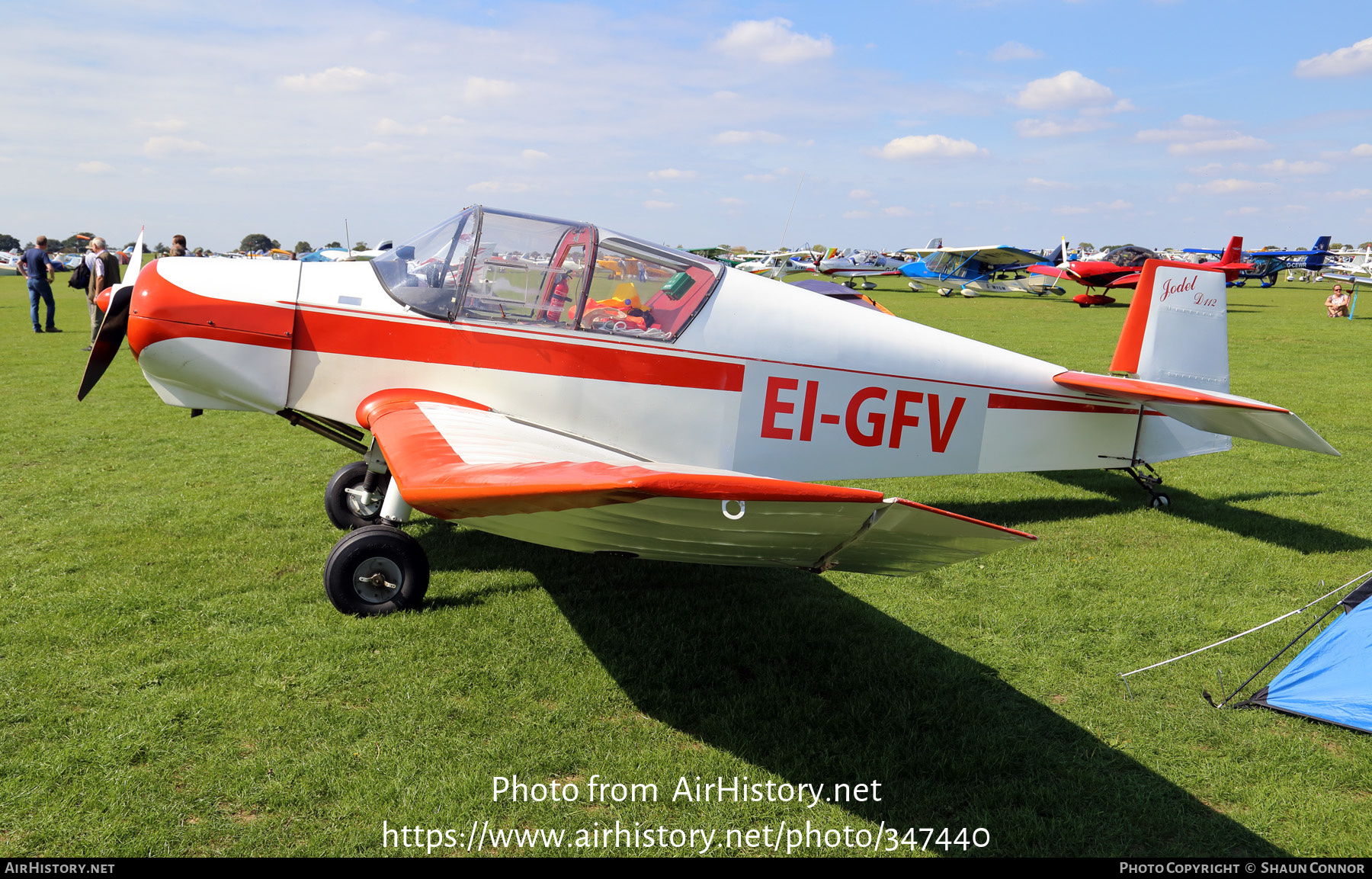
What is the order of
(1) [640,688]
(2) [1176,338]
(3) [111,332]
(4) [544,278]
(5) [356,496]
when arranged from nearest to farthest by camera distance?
(1) [640,688] < (4) [544,278] < (3) [111,332] < (5) [356,496] < (2) [1176,338]

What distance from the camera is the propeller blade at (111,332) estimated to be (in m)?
4.73

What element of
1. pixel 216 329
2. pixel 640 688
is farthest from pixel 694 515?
pixel 216 329

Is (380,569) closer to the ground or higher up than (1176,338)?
closer to the ground

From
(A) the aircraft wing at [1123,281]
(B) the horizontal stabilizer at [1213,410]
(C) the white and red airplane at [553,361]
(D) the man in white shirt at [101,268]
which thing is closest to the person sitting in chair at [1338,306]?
(A) the aircraft wing at [1123,281]

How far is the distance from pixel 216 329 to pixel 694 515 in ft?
11.7

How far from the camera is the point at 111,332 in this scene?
4832mm

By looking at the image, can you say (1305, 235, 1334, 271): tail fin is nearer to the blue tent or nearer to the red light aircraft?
the red light aircraft

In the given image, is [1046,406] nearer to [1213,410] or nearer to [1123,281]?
[1213,410]

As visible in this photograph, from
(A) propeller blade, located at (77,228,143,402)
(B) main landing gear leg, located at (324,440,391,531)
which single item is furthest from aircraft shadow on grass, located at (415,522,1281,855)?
(A) propeller blade, located at (77,228,143,402)

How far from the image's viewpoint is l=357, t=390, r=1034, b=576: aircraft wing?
2191 mm

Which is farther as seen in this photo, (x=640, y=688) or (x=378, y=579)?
(x=378, y=579)

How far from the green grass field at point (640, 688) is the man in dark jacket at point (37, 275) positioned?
1285 cm

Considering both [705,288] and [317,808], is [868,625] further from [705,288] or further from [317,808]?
[317,808]

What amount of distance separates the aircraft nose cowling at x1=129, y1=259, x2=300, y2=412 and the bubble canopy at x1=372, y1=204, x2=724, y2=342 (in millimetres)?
665
